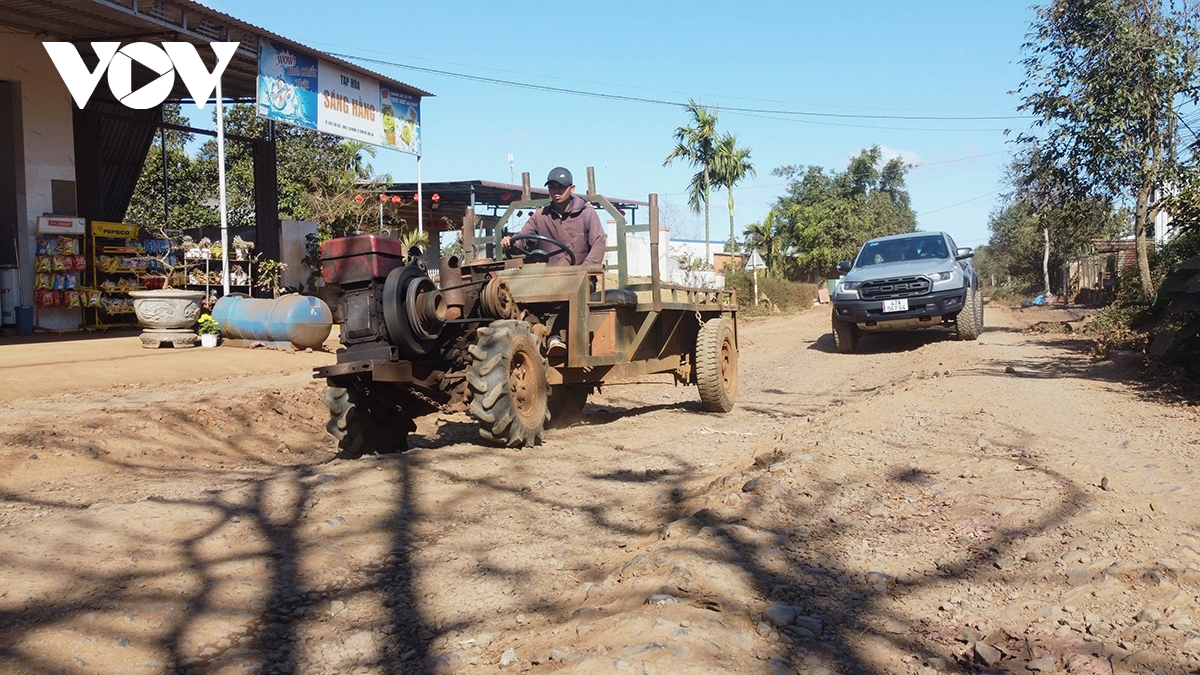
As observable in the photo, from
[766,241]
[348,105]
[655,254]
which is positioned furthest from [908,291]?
[766,241]

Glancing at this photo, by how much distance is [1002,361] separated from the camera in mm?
11086

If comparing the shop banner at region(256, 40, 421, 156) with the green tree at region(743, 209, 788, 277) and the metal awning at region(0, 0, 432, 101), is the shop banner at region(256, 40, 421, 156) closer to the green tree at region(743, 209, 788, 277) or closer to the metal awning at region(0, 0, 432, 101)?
the metal awning at region(0, 0, 432, 101)

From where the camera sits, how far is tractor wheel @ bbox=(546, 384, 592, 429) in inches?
334

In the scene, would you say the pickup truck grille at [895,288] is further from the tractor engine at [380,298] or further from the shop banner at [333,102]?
the shop banner at [333,102]

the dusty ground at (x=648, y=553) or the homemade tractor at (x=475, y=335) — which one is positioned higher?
the homemade tractor at (x=475, y=335)

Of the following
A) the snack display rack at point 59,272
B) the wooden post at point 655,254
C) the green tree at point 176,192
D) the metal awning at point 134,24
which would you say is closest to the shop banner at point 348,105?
the metal awning at point 134,24

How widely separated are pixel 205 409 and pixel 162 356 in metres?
3.72

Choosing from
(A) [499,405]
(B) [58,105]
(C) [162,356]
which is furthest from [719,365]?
(B) [58,105]

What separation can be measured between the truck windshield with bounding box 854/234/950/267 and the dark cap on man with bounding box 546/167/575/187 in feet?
26.4

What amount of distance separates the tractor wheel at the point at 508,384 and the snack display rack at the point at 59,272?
12.2 m

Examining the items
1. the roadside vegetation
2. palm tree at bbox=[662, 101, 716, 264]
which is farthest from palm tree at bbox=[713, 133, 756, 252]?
the roadside vegetation

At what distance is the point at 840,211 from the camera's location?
48.8 meters

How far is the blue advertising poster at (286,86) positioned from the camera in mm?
16609

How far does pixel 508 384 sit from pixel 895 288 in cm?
904
